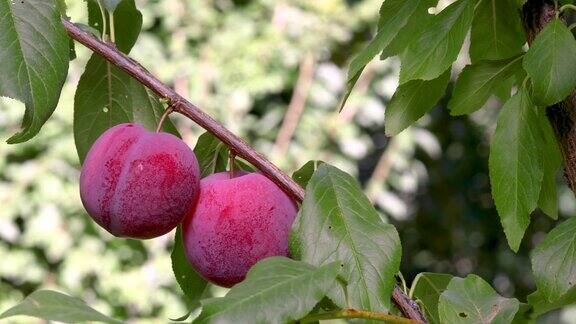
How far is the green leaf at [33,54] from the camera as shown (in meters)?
0.68

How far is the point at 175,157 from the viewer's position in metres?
0.75

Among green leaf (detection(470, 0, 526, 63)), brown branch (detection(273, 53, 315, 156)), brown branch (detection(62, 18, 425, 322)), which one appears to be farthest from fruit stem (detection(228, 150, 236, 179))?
brown branch (detection(273, 53, 315, 156))

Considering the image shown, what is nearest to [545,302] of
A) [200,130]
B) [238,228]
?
[238,228]

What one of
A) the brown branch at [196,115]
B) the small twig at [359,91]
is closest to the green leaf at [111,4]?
the brown branch at [196,115]

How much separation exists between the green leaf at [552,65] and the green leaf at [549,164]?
3.9 inches

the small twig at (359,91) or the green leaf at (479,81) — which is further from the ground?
the green leaf at (479,81)

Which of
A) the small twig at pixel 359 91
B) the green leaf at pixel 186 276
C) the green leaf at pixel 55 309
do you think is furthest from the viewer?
the small twig at pixel 359 91

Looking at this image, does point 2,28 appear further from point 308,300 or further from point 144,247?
point 144,247

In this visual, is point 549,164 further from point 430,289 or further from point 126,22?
point 126,22

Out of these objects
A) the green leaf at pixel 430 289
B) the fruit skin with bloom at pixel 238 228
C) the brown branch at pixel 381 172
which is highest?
the fruit skin with bloom at pixel 238 228

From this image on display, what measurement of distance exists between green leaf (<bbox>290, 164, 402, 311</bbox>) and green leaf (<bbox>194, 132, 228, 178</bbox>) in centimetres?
16

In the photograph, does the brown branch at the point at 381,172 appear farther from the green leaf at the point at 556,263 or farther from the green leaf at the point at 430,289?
the green leaf at the point at 556,263

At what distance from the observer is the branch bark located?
2.37ft

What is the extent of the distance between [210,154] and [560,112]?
306mm
